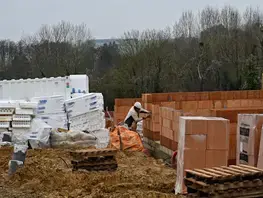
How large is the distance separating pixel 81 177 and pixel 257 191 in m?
4.03

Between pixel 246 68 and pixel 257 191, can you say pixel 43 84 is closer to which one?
pixel 257 191

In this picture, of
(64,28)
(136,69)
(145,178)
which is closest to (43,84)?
(145,178)

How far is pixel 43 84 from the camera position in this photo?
1692 centimetres

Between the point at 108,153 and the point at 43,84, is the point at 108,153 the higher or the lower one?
the lower one

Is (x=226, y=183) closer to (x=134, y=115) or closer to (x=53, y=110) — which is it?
(x=134, y=115)

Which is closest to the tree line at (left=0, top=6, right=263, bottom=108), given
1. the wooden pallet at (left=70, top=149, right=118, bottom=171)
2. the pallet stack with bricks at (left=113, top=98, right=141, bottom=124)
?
the pallet stack with bricks at (left=113, top=98, right=141, bottom=124)

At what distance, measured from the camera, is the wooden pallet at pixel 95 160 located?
10.8 meters

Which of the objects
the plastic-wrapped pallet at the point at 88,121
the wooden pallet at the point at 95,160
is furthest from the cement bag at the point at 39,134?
the wooden pallet at the point at 95,160

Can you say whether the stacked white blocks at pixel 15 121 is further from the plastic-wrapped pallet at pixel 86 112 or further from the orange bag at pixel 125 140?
Answer: the orange bag at pixel 125 140

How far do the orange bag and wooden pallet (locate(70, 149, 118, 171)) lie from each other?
3151 millimetres

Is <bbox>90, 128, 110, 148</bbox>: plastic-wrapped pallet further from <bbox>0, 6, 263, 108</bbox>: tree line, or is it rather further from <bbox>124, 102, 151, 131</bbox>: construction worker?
<bbox>0, 6, 263, 108</bbox>: tree line

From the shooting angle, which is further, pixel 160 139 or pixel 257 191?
pixel 160 139

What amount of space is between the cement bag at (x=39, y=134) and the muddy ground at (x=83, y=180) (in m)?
1.43

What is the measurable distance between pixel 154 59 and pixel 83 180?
1102 inches
